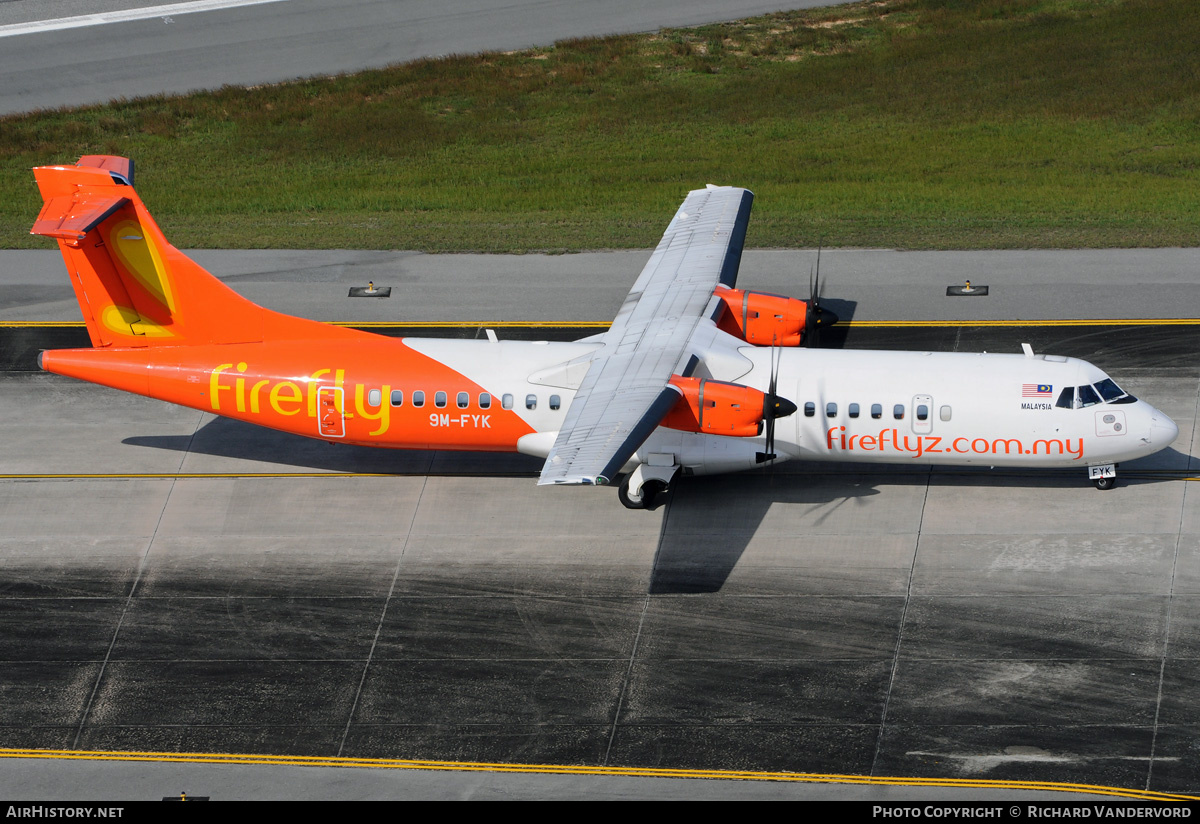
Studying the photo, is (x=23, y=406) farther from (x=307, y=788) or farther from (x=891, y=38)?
(x=891, y=38)

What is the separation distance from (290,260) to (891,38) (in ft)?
118

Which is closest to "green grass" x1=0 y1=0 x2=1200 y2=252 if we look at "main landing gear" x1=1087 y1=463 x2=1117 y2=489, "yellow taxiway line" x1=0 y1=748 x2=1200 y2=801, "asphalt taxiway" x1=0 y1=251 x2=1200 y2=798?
"asphalt taxiway" x1=0 y1=251 x2=1200 y2=798

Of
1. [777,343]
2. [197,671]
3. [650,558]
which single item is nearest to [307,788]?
[197,671]

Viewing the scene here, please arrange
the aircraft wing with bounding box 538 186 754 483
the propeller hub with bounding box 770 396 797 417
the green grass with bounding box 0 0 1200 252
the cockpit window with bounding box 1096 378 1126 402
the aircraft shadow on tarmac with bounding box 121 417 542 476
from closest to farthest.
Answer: the aircraft wing with bounding box 538 186 754 483 < the propeller hub with bounding box 770 396 797 417 < the cockpit window with bounding box 1096 378 1126 402 < the aircraft shadow on tarmac with bounding box 121 417 542 476 < the green grass with bounding box 0 0 1200 252

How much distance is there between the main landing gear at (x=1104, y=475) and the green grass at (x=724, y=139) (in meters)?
15.5

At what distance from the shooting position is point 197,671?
25.4m

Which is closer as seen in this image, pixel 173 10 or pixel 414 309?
pixel 414 309

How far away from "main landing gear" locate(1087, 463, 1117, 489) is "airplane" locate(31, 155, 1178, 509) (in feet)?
0.13

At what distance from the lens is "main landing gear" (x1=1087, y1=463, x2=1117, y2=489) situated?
29.6m

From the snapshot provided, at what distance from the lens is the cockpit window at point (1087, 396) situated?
28.8 m

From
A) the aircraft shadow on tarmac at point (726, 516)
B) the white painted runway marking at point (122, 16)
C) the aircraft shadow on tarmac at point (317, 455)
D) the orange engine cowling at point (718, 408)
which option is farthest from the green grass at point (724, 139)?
the orange engine cowling at point (718, 408)

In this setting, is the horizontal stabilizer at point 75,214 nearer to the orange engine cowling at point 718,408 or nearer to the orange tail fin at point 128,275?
the orange tail fin at point 128,275

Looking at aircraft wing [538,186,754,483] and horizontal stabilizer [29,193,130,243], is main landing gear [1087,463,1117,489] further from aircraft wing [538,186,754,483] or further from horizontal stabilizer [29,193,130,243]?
horizontal stabilizer [29,193,130,243]

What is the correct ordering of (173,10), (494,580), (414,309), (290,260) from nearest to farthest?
(494,580), (414,309), (290,260), (173,10)
